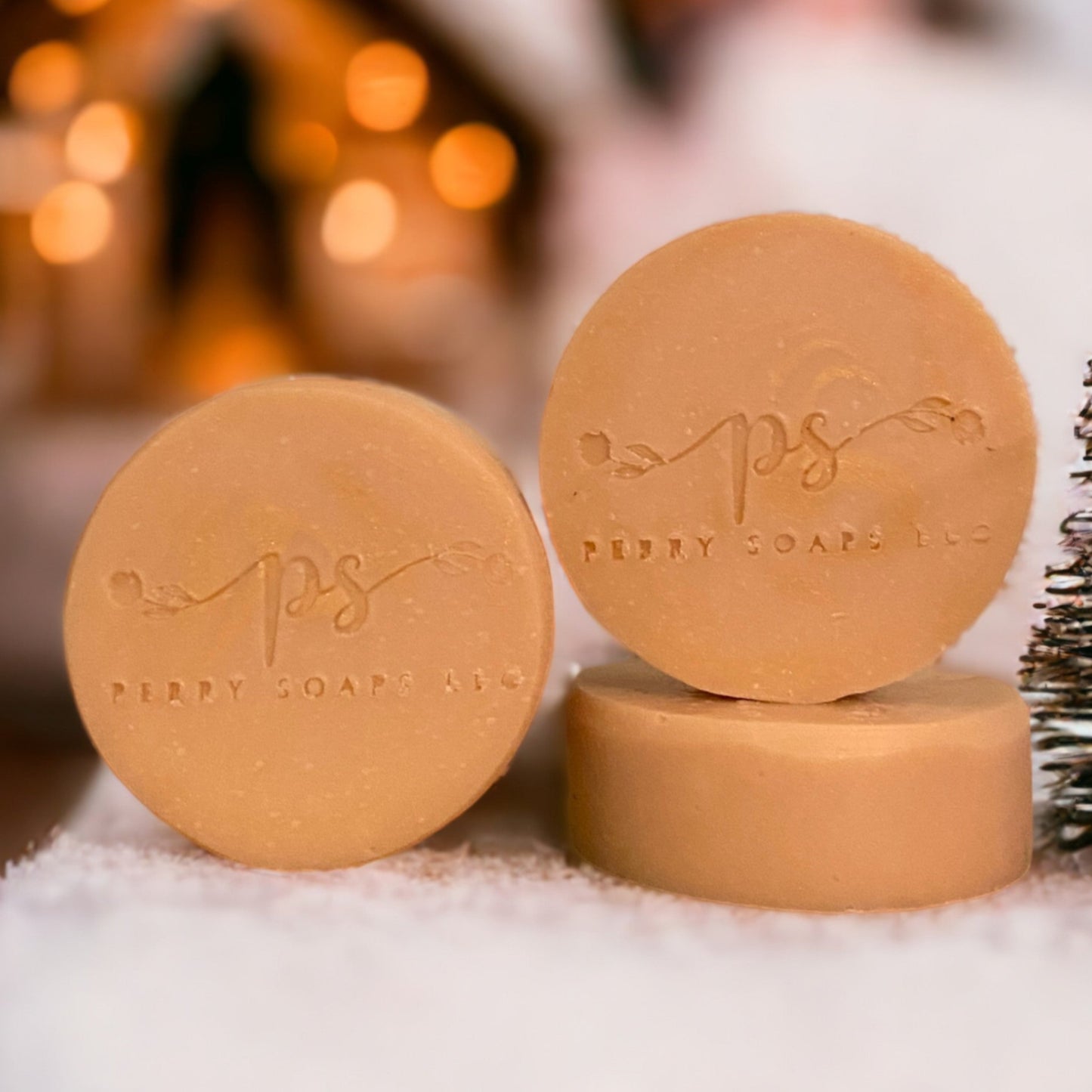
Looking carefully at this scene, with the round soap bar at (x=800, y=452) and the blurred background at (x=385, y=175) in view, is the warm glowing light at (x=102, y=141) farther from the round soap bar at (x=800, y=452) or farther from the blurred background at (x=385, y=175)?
the round soap bar at (x=800, y=452)

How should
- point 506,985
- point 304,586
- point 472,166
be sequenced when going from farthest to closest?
point 472,166, point 304,586, point 506,985

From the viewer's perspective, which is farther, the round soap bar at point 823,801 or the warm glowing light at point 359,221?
the warm glowing light at point 359,221

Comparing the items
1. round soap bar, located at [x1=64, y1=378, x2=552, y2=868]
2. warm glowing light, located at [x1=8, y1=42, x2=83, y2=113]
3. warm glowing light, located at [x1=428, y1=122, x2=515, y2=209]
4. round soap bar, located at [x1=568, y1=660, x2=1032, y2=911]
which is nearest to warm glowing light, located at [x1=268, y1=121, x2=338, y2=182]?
warm glowing light, located at [x1=428, y1=122, x2=515, y2=209]

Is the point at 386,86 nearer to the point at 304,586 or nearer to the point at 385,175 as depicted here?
the point at 385,175

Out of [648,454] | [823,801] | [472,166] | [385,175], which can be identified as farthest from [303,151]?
[823,801]

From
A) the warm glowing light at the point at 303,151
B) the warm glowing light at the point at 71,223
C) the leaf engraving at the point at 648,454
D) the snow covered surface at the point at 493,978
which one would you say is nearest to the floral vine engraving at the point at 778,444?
the leaf engraving at the point at 648,454

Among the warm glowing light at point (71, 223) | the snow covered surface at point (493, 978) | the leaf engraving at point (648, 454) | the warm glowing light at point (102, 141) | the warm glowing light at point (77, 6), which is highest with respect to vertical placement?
the warm glowing light at point (77, 6)

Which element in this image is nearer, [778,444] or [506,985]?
[506,985]
